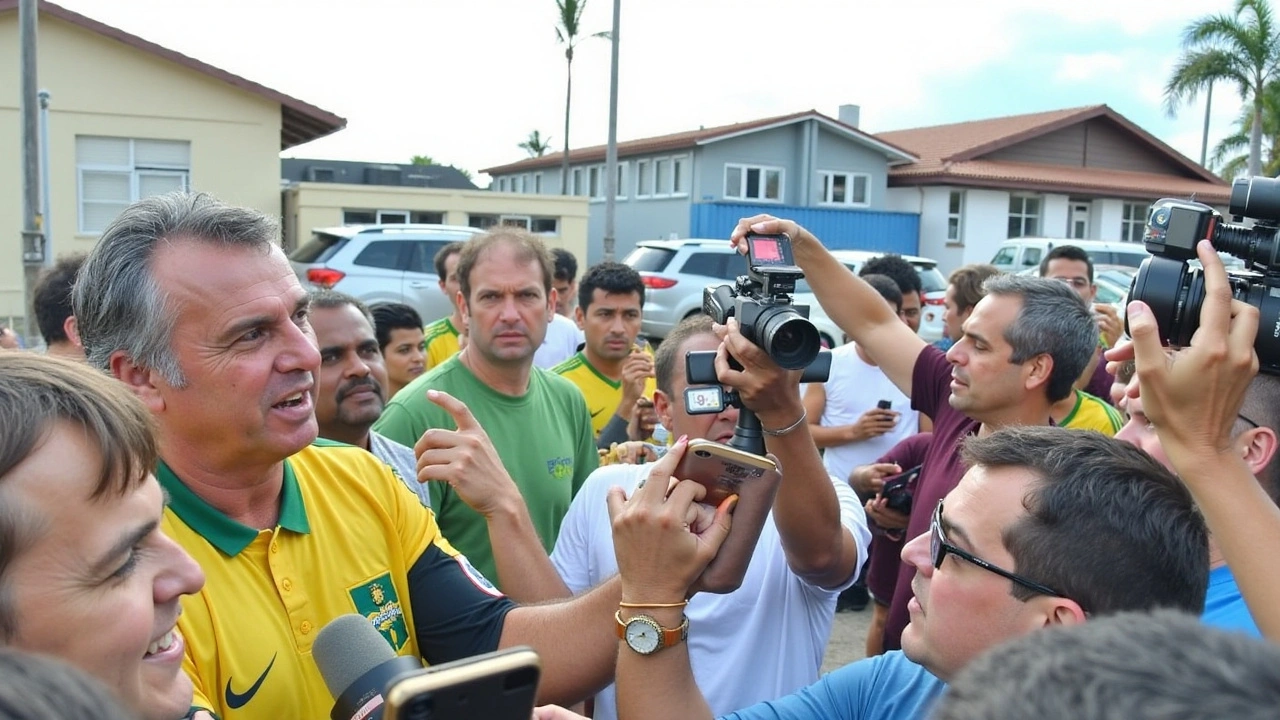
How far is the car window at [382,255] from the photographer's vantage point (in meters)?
14.6

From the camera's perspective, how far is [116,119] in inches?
730

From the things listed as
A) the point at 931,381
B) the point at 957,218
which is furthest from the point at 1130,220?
the point at 931,381

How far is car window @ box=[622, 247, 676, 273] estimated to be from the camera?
16.7 meters

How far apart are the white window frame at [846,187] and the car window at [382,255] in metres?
19.7

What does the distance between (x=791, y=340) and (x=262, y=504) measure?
4.00 ft

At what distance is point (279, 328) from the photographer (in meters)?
2.09

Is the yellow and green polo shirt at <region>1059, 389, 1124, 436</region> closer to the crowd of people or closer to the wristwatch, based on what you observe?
the crowd of people

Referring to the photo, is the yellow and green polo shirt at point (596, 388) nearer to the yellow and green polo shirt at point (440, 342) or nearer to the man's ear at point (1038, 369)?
the yellow and green polo shirt at point (440, 342)

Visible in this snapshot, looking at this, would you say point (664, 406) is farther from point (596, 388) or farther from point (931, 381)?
point (596, 388)

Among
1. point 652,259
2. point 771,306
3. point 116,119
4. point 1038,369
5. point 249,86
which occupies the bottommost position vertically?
point 1038,369

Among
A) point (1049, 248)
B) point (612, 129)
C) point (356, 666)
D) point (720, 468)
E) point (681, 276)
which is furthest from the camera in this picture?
point (1049, 248)

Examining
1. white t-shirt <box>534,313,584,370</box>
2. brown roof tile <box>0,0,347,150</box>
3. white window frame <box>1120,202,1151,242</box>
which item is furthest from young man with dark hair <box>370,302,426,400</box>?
white window frame <box>1120,202,1151,242</box>

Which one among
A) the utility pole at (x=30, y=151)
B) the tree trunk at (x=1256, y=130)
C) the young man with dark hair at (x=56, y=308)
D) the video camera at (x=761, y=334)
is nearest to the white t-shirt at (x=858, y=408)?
the video camera at (x=761, y=334)

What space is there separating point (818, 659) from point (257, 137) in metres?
19.5
